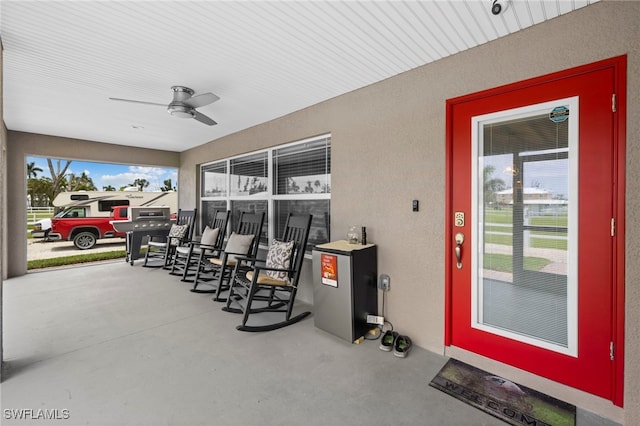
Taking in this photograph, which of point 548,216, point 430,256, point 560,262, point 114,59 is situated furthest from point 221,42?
point 560,262

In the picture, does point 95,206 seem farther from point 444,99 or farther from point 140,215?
point 444,99

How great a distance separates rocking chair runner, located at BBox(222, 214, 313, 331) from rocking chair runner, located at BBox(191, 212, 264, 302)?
0.27m

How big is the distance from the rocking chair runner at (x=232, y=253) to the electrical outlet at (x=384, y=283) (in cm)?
183

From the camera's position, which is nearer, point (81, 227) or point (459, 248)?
point (459, 248)


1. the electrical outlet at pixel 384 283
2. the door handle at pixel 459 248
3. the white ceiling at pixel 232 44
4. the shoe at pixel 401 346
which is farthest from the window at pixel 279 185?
the door handle at pixel 459 248

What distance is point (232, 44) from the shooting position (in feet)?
7.19

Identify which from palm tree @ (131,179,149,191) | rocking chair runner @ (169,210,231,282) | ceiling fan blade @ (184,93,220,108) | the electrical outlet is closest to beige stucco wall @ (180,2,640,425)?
the electrical outlet

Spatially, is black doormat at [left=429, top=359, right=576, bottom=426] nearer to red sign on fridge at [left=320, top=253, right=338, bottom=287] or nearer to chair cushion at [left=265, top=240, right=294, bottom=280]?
red sign on fridge at [left=320, top=253, right=338, bottom=287]

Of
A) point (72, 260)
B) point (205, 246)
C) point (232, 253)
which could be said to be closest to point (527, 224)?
point (232, 253)

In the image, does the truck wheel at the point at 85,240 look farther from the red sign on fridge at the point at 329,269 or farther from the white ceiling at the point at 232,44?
the red sign on fridge at the point at 329,269

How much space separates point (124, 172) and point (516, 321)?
37.2 feet

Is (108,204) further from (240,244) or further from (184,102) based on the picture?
(184,102)

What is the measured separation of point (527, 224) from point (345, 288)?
1557mm

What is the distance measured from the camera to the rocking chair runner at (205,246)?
445cm
